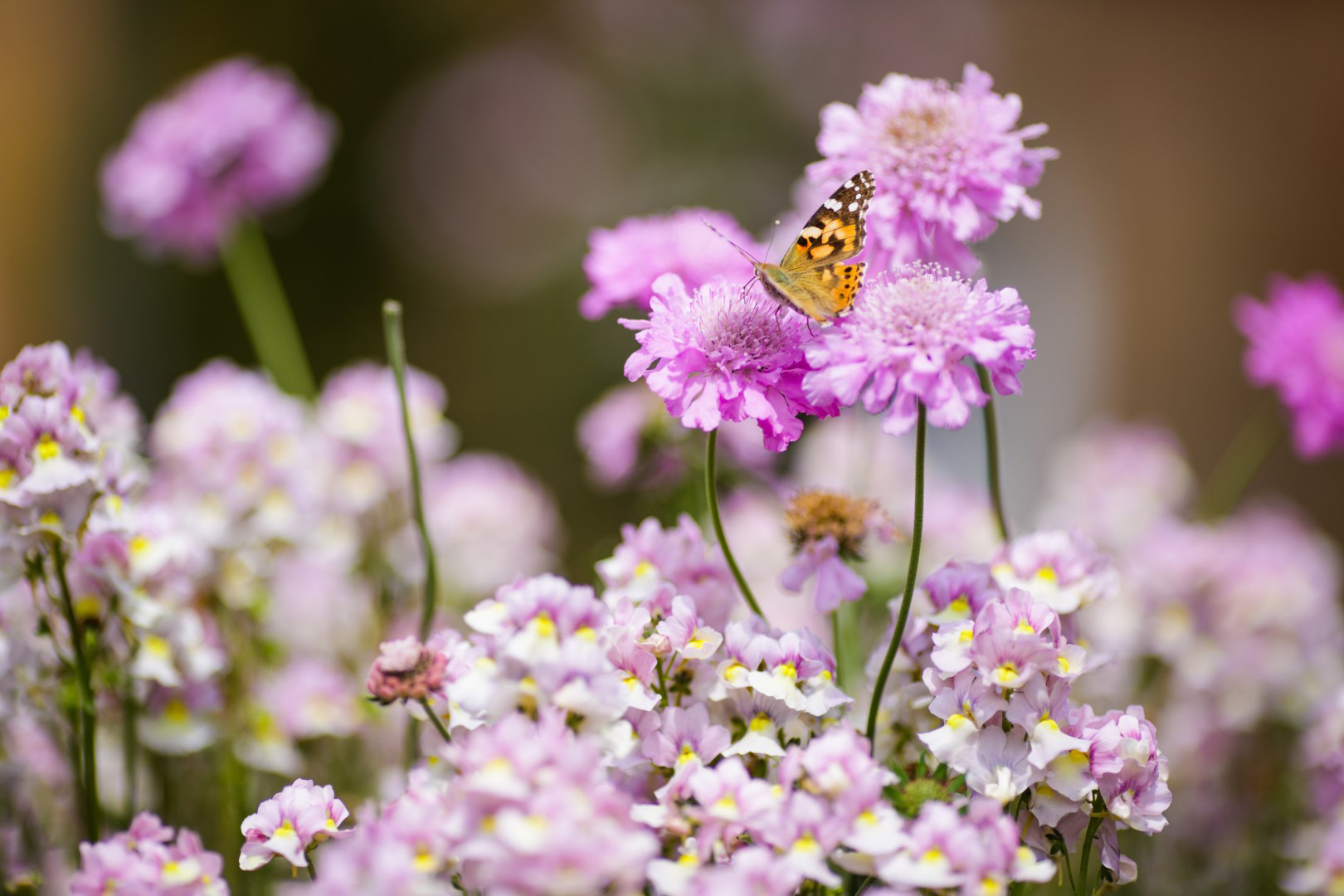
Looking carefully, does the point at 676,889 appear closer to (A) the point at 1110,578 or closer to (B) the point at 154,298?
(A) the point at 1110,578

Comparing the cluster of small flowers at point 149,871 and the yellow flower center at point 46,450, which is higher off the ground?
the yellow flower center at point 46,450

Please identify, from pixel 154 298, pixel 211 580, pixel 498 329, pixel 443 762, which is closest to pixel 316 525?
pixel 211 580

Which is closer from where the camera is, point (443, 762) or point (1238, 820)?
point (443, 762)

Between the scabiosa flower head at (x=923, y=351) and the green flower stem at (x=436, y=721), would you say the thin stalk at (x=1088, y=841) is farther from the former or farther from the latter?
the green flower stem at (x=436, y=721)

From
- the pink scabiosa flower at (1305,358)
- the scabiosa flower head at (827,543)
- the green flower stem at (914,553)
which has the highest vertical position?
the pink scabiosa flower at (1305,358)

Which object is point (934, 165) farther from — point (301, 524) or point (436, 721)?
point (301, 524)

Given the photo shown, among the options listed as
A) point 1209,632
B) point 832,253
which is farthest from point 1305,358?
point 832,253

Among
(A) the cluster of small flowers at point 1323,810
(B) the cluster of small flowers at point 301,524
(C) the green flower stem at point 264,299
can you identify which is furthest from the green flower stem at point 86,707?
(A) the cluster of small flowers at point 1323,810
